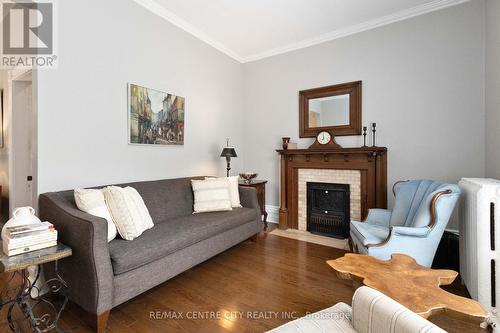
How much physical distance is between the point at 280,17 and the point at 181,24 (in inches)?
53.3

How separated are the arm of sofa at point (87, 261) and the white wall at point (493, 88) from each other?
3491 millimetres

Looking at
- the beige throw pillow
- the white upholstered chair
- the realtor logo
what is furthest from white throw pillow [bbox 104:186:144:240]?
the white upholstered chair

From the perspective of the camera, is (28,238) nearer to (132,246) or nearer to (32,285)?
(32,285)

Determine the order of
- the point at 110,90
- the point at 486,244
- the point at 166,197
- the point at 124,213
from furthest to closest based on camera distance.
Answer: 1. the point at 166,197
2. the point at 110,90
3. the point at 124,213
4. the point at 486,244

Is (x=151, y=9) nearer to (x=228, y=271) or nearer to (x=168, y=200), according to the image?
(x=168, y=200)

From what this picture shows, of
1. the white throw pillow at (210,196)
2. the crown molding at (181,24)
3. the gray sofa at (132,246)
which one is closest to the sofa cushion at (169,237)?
the gray sofa at (132,246)

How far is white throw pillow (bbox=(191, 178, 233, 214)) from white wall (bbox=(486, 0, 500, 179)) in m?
2.82

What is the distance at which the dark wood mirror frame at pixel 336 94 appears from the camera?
3.51 metres

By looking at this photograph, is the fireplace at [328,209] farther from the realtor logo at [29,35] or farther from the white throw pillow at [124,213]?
the realtor logo at [29,35]

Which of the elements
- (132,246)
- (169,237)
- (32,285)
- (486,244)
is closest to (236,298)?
(169,237)

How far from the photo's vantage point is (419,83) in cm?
311

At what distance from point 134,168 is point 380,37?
368cm

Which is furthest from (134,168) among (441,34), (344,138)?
(441,34)

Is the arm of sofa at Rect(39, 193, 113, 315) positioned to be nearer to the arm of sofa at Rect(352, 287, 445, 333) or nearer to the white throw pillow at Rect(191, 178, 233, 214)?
the white throw pillow at Rect(191, 178, 233, 214)
